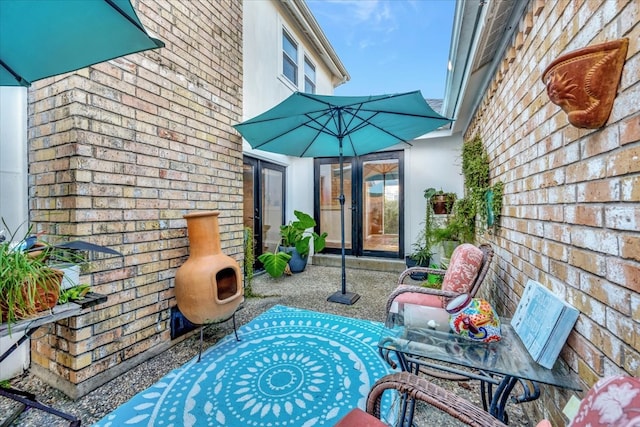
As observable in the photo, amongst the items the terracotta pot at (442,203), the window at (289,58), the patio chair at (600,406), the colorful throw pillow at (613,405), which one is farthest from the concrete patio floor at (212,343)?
the window at (289,58)

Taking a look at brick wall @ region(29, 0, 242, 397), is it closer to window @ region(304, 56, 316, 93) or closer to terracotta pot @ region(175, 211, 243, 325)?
terracotta pot @ region(175, 211, 243, 325)

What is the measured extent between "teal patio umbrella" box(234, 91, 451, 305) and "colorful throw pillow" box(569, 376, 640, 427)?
2.37m

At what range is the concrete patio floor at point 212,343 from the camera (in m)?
1.61

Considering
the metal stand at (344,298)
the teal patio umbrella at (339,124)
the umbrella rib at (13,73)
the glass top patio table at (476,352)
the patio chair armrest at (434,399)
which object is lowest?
the metal stand at (344,298)

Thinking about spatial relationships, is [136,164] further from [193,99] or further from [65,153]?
[193,99]

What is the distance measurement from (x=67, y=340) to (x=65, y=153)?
1.28m

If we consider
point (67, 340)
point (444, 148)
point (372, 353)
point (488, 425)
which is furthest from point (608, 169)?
point (444, 148)

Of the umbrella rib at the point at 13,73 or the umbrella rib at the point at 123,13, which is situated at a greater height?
the umbrella rib at the point at 123,13

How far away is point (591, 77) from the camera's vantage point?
96 centimetres

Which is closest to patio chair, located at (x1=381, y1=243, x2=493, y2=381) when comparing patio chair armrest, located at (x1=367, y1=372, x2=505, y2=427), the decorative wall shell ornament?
patio chair armrest, located at (x1=367, y1=372, x2=505, y2=427)

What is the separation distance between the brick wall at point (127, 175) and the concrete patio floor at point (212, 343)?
0.09 metres

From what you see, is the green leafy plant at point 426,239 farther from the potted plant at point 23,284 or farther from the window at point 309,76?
the potted plant at point 23,284

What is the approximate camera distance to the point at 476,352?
1337 millimetres

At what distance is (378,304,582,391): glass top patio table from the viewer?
1147 mm
